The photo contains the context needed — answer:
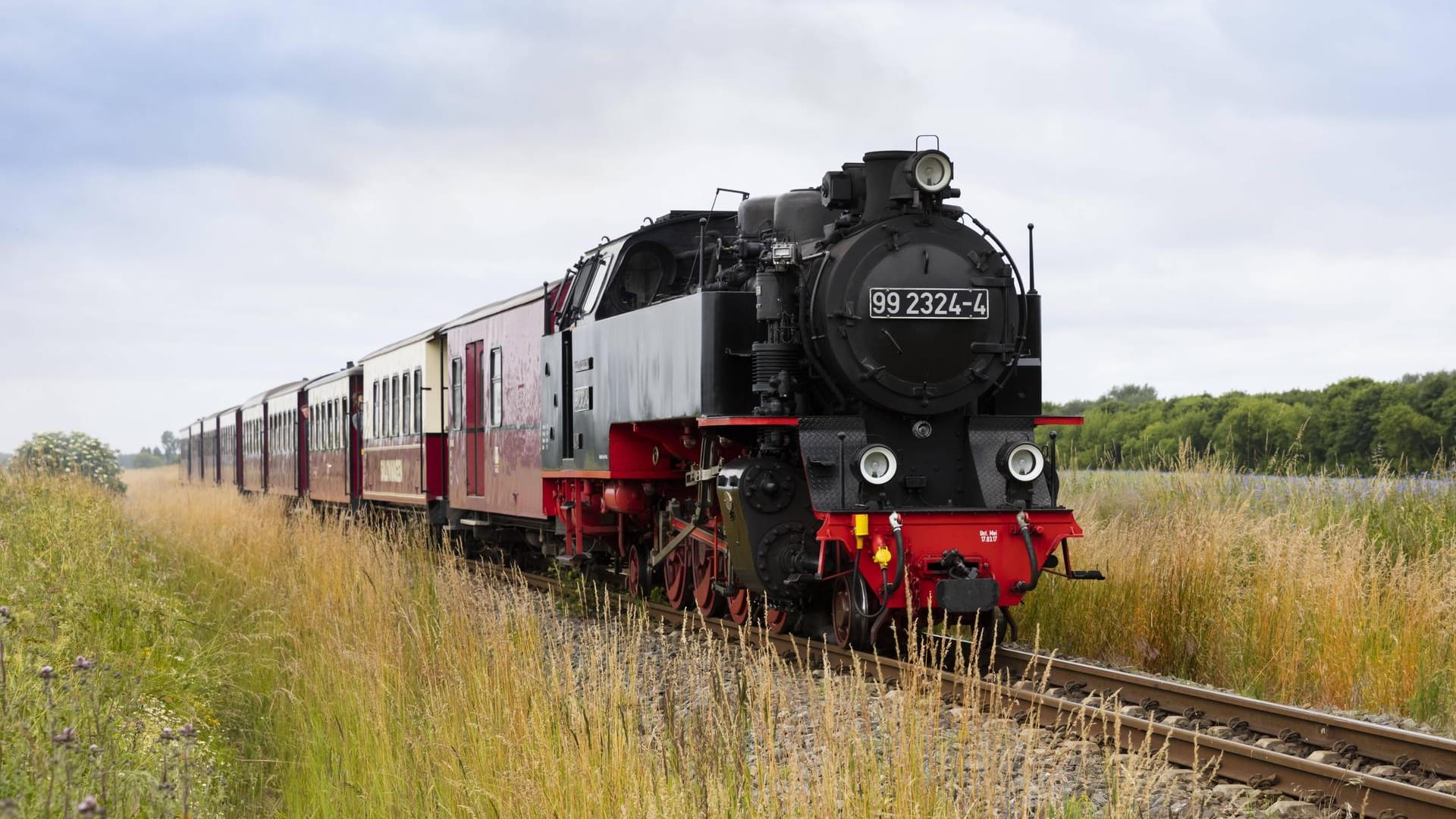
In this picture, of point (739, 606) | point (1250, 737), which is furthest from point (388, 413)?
point (1250, 737)

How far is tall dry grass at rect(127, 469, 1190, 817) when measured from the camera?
3857 mm

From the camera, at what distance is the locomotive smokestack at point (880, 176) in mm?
8258

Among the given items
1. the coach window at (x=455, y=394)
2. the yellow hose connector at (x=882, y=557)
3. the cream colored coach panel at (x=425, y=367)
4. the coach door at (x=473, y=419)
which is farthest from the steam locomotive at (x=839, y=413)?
the cream colored coach panel at (x=425, y=367)

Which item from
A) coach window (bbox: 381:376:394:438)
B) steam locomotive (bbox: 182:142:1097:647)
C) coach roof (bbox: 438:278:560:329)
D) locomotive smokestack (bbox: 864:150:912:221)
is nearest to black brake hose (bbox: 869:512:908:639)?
steam locomotive (bbox: 182:142:1097:647)

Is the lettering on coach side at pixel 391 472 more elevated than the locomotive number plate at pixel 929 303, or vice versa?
the locomotive number plate at pixel 929 303

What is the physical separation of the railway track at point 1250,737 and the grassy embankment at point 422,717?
262 millimetres

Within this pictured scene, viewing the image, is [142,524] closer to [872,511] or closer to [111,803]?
[872,511]

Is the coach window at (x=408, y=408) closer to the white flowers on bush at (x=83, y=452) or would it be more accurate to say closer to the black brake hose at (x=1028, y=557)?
the black brake hose at (x=1028, y=557)

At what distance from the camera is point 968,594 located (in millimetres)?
7395

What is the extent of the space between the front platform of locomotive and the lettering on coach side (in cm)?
1087

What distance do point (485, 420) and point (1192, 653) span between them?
28.2ft

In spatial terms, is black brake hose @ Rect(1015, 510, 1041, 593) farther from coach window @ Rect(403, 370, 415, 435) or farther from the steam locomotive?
coach window @ Rect(403, 370, 415, 435)

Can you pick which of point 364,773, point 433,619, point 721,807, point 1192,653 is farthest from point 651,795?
point 1192,653

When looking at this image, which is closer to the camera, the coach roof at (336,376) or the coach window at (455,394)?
the coach window at (455,394)
